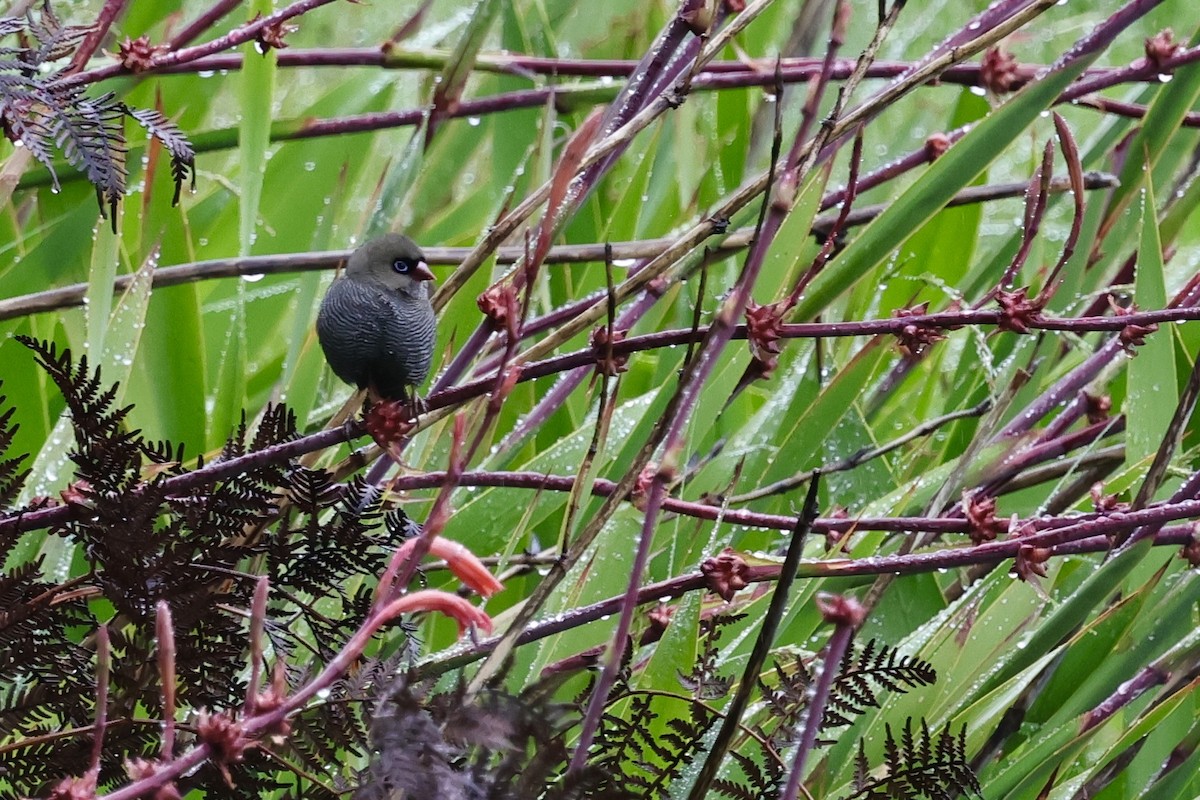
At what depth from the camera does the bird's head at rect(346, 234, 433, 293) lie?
1551mm

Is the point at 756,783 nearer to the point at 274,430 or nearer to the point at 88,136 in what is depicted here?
the point at 274,430

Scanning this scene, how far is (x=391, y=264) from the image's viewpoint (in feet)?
5.42

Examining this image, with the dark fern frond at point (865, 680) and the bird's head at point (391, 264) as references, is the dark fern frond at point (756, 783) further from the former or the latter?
the bird's head at point (391, 264)

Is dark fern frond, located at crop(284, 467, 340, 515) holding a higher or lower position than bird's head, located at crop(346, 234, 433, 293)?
lower

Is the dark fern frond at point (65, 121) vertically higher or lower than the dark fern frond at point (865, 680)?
higher

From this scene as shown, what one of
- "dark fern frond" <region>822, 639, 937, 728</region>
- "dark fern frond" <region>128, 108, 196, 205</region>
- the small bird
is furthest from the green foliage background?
"dark fern frond" <region>128, 108, 196, 205</region>

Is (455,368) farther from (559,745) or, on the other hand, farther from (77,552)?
(559,745)

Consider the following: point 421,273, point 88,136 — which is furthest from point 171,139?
point 421,273

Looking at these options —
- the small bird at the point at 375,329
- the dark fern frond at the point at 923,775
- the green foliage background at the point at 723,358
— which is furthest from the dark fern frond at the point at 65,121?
the dark fern frond at the point at 923,775

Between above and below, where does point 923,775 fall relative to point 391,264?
below

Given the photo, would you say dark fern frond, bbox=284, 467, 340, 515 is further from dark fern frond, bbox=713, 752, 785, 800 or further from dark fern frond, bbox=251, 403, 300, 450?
dark fern frond, bbox=713, 752, 785, 800

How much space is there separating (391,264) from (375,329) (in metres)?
0.24

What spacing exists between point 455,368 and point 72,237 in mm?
685

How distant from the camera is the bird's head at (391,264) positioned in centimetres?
155
